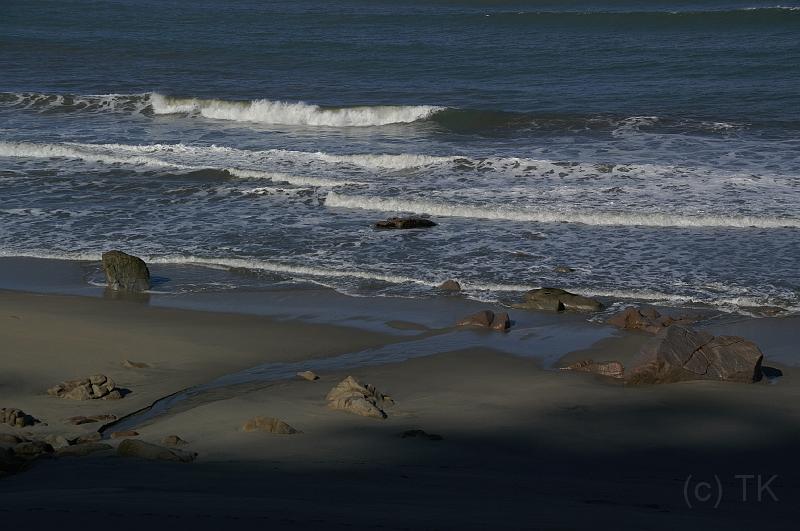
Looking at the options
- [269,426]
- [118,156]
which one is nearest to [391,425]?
[269,426]

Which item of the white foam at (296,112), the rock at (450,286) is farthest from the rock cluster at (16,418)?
the white foam at (296,112)

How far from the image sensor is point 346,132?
25719 millimetres

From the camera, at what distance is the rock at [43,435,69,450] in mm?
8148

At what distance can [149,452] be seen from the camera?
7.80m

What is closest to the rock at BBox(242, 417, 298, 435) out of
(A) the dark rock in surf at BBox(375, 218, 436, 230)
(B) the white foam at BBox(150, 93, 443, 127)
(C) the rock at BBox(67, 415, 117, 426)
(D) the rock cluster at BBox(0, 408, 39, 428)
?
(C) the rock at BBox(67, 415, 117, 426)

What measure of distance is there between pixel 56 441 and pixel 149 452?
2.85ft

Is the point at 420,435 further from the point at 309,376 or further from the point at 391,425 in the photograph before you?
the point at 309,376

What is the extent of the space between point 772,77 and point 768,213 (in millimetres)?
14227

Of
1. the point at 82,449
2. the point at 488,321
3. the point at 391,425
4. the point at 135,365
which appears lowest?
the point at 135,365

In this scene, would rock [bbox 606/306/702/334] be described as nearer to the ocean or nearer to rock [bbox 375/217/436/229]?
the ocean

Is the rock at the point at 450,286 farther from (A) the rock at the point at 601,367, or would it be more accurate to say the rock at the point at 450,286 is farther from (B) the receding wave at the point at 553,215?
(B) the receding wave at the point at 553,215

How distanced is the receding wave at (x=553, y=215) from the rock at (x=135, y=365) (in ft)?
25.3

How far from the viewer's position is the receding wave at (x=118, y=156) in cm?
2031

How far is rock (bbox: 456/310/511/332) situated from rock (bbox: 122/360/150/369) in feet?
11.3
